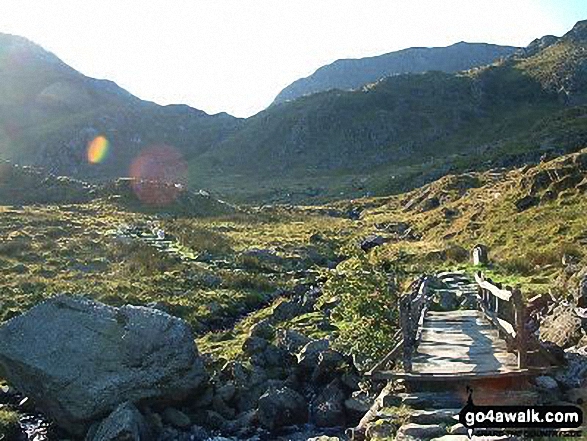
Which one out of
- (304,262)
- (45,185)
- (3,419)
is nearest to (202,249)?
(304,262)

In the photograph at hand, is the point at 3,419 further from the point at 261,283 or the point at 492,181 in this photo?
the point at 492,181

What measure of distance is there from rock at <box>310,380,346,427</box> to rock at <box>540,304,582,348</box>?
6849mm

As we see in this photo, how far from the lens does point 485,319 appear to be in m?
23.6

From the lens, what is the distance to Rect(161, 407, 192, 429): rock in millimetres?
20812

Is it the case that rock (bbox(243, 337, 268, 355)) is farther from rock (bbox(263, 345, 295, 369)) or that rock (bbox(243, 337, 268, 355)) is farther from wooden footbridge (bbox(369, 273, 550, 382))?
wooden footbridge (bbox(369, 273, 550, 382))

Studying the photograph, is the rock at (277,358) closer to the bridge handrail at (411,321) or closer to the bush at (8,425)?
the bridge handrail at (411,321)

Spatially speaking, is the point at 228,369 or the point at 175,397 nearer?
the point at 175,397

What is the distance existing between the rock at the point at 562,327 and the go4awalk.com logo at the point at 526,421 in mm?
4918

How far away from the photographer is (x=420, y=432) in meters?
14.3

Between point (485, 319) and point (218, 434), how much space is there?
34.9 feet

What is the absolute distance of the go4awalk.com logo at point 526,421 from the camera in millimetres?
13188

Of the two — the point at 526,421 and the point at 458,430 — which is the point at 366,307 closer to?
the point at 458,430

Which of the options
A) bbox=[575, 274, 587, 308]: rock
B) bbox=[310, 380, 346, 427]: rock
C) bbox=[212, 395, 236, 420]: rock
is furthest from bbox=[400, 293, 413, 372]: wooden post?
bbox=[212, 395, 236, 420]: rock

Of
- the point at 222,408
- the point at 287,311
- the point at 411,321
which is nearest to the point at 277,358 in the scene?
the point at 222,408
